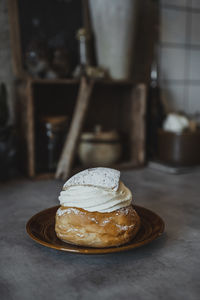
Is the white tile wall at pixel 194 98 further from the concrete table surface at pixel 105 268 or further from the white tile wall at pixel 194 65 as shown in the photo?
the concrete table surface at pixel 105 268

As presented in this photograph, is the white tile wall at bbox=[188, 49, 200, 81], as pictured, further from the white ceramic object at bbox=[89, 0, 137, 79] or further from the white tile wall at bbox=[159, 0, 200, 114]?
the white ceramic object at bbox=[89, 0, 137, 79]

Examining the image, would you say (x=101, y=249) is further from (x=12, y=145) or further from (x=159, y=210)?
(x=12, y=145)

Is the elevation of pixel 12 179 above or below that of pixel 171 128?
below

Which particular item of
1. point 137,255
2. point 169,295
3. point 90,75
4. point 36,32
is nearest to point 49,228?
point 137,255

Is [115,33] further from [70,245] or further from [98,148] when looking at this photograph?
[70,245]

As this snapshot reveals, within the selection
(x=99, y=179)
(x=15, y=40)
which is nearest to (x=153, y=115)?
(x=15, y=40)

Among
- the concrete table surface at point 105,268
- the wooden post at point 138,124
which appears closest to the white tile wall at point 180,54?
the wooden post at point 138,124

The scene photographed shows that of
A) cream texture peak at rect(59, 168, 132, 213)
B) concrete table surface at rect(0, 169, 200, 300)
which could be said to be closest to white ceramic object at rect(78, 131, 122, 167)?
concrete table surface at rect(0, 169, 200, 300)
